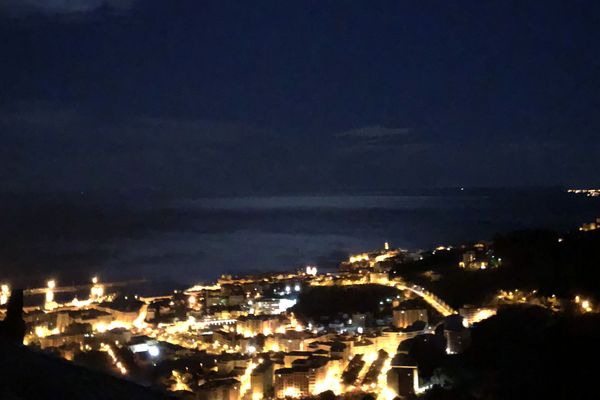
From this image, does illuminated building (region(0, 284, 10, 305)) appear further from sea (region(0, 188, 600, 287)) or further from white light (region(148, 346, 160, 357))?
white light (region(148, 346, 160, 357))

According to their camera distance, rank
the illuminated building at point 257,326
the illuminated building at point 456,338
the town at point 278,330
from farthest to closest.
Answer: the illuminated building at point 257,326 < the illuminated building at point 456,338 < the town at point 278,330

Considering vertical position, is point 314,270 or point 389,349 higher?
point 314,270

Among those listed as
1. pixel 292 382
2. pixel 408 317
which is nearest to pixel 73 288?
pixel 408 317

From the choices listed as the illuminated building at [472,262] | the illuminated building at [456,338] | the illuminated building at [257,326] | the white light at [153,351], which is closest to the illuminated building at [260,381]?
the white light at [153,351]

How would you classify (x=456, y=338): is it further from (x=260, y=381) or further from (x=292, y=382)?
(x=260, y=381)

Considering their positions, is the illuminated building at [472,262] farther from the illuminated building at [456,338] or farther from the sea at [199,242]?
the sea at [199,242]

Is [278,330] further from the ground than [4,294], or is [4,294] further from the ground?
[4,294]

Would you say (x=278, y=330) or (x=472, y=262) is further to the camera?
(x=472, y=262)

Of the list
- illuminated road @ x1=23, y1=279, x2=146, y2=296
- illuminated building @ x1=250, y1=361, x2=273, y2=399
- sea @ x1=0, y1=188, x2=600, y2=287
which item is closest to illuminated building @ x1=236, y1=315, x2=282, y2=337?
illuminated building @ x1=250, y1=361, x2=273, y2=399

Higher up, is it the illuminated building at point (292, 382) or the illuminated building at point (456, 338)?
the illuminated building at point (456, 338)

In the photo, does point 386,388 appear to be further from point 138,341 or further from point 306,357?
point 138,341

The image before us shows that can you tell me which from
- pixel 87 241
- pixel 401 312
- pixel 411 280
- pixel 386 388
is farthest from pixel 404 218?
pixel 386 388
